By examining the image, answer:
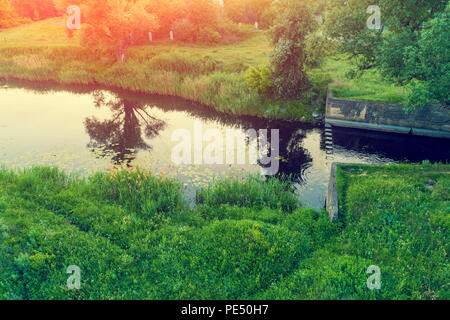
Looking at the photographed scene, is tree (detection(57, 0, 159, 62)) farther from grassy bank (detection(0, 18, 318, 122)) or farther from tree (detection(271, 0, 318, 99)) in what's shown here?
tree (detection(271, 0, 318, 99))

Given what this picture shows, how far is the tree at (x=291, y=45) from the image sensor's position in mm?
25125

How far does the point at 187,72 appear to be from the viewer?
1329 inches

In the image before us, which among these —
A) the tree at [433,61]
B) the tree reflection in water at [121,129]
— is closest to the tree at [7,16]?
the tree reflection in water at [121,129]

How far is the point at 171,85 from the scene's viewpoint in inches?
1294

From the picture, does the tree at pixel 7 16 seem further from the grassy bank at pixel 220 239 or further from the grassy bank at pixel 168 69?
the grassy bank at pixel 220 239

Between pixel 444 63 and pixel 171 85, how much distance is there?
79.7 feet

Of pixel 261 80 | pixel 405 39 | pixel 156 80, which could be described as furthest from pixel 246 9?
pixel 405 39

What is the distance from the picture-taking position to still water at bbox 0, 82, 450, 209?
18906 mm

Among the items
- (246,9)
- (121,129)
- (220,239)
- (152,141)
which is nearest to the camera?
(220,239)

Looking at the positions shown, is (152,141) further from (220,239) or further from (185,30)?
(185,30)

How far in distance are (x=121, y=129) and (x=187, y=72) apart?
1152cm

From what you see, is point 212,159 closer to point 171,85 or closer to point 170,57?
point 171,85

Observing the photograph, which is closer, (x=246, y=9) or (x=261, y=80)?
(x=261, y=80)

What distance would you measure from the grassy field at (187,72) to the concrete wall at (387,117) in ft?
2.95
